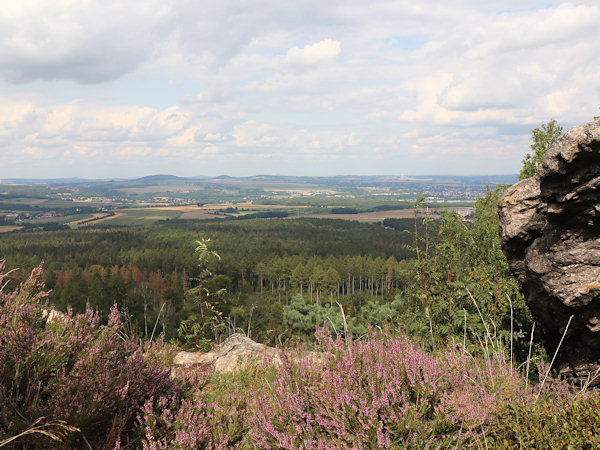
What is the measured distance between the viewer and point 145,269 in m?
83.4

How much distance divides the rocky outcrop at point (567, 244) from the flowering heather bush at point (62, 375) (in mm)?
5717

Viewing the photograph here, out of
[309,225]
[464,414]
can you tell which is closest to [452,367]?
[464,414]

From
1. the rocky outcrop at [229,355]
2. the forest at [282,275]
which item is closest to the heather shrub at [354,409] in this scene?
the forest at [282,275]

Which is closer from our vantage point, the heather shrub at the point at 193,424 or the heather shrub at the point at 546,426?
the heather shrub at the point at 546,426

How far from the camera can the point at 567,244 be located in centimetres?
544

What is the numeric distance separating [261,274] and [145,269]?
27.2m

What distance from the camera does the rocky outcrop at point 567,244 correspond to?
499 centimetres

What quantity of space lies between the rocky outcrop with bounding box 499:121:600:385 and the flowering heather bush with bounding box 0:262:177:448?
5717 millimetres

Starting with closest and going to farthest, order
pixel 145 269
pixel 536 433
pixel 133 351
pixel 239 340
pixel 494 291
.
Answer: pixel 536 433, pixel 133 351, pixel 494 291, pixel 239 340, pixel 145 269

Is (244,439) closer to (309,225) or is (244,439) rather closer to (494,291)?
(494,291)

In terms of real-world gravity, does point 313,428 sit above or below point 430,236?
below

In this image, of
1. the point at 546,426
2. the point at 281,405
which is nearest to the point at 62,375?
Result: the point at 281,405

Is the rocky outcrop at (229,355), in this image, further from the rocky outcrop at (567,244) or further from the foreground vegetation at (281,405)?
the rocky outcrop at (567,244)

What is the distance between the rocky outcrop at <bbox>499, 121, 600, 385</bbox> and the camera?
4992mm
